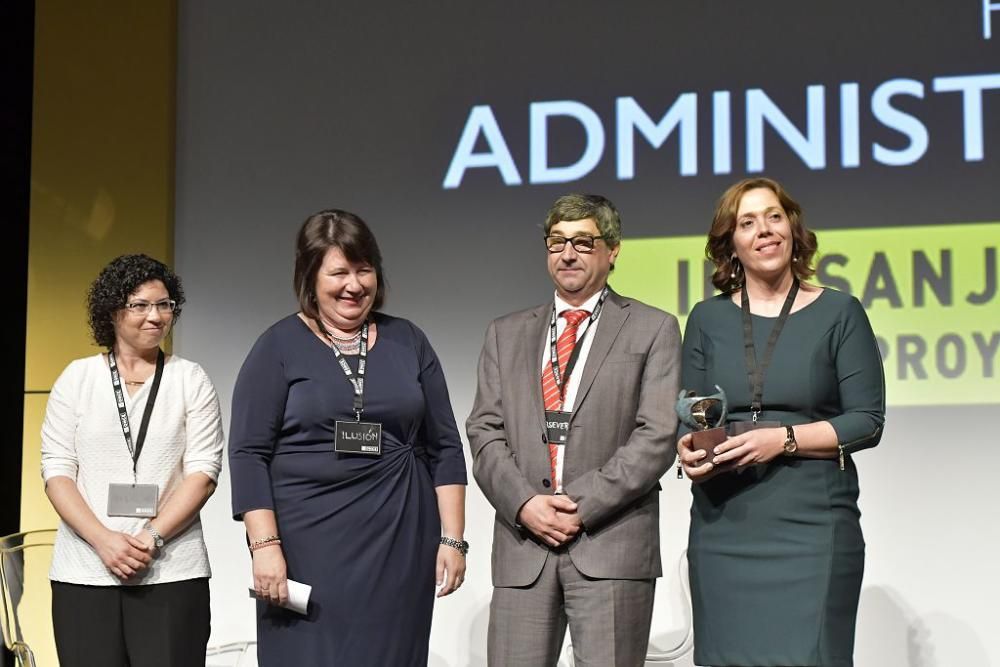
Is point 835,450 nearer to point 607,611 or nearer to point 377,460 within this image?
point 607,611

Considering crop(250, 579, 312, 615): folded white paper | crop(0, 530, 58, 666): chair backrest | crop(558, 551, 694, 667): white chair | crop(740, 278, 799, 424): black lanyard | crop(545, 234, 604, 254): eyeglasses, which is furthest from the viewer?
crop(558, 551, 694, 667): white chair

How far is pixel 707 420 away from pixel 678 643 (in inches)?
89.9

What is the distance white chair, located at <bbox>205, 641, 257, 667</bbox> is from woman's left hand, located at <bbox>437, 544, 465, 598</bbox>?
2.06 metres

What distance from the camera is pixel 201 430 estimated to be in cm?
342

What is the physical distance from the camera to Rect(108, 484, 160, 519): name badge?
329cm

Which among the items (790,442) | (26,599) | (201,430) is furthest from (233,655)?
(790,442)

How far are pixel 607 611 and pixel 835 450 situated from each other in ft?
2.26

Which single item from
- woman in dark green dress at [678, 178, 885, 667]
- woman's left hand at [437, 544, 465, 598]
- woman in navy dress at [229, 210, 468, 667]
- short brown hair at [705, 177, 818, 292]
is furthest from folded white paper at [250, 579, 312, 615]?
short brown hair at [705, 177, 818, 292]

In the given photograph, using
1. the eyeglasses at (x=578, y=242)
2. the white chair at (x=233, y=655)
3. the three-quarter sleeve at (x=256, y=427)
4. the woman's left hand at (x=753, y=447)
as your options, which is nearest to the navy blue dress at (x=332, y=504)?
the three-quarter sleeve at (x=256, y=427)

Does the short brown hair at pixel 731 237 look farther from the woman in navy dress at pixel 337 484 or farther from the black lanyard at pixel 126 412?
the black lanyard at pixel 126 412

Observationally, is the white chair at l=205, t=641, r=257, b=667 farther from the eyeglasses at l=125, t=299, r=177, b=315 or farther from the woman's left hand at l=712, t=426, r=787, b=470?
the woman's left hand at l=712, t=426, r=787, b=470

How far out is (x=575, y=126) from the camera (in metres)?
5.04

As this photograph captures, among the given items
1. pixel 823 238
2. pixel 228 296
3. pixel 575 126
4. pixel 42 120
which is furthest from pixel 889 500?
pixel 42 120

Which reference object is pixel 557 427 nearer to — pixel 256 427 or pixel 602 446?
pixel 602 446
